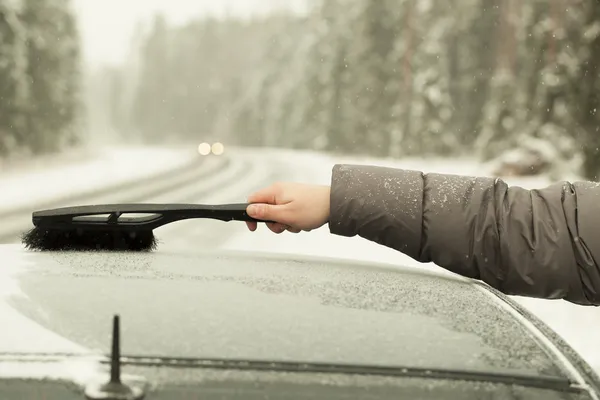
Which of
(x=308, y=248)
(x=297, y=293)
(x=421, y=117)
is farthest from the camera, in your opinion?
(x=421, y=117)

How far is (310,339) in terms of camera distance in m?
0.94

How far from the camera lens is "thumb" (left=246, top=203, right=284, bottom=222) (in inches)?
57.4

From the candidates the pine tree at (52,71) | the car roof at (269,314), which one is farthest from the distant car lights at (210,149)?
the car roof at (269,314)

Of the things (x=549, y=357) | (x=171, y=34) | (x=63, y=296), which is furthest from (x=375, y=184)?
(x=171, y=34)

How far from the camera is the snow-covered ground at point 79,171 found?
1181 centimetres

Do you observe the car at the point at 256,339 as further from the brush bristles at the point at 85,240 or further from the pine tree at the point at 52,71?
the pine tree at the point at 52,71

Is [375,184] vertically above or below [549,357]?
above

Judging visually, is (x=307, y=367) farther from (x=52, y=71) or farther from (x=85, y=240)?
(x=52, y=71)

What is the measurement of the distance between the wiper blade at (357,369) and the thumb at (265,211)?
0.60m

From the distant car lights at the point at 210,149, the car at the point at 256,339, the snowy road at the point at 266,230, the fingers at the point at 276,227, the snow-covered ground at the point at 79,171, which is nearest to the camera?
the car at the point at 256,339

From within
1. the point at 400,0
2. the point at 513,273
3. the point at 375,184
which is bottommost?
the point at 513,273

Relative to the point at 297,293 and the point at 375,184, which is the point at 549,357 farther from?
the point at 375,184

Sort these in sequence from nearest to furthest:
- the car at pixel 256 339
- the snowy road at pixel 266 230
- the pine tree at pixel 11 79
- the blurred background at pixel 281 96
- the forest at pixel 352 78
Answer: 1. the car at pixel 256 339
2. the snowy road at pixel 266 230
3. the blurred background at pixel 281 96
4. the pine tree at pixel 11 79
5. the forest at pixel 352 78

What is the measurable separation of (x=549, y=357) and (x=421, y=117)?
17.7 meters
